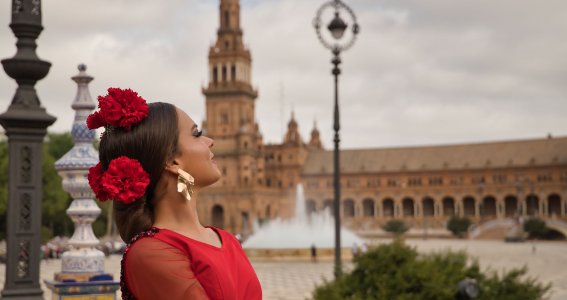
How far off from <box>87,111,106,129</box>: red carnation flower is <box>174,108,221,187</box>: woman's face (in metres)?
0.27

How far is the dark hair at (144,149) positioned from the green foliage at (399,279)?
734cm

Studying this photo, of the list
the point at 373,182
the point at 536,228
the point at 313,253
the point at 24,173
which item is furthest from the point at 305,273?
the point at 373,182

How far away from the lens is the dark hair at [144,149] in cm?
248

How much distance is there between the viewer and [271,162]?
375ft

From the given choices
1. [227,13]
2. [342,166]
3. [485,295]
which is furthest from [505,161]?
[485,295]

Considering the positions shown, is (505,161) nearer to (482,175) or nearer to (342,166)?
(482,175)

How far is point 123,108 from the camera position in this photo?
2.46m

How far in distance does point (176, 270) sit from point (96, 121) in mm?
636

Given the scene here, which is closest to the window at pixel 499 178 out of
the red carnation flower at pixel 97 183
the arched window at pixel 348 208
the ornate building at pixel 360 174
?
the ornate building at pixel 360 174

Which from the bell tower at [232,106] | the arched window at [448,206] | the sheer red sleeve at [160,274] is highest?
the bell tower at [232,106]

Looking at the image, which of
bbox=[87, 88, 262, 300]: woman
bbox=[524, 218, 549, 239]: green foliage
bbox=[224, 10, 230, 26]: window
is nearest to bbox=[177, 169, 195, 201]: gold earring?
bbox=[87, 88, 262, 300]: woman

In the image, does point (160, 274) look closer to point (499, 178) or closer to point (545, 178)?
point (545, 178)

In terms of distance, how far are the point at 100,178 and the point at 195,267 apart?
1.48 ft

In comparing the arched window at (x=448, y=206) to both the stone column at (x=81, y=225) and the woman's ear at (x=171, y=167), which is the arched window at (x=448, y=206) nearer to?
the stone column at (x=81, y=225)
